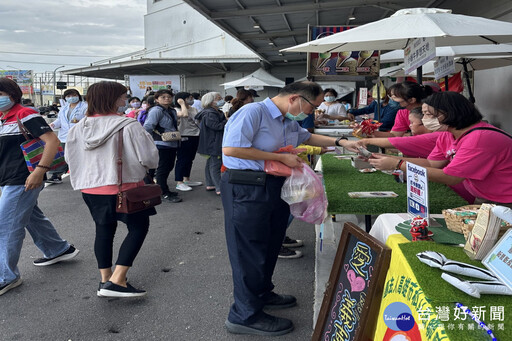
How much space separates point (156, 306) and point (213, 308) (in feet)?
1.64

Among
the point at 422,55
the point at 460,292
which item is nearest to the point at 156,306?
the point at 460,292

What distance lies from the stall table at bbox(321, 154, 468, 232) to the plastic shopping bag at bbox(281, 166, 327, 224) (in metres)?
0.10

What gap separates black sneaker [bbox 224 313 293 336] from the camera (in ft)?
9.99

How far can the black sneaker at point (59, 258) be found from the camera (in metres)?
4.46

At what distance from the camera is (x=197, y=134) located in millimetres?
8422

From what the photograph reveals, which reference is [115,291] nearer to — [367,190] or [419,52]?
[367,190]

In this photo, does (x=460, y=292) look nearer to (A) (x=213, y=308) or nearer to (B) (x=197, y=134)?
(A) (x=213, y=308)

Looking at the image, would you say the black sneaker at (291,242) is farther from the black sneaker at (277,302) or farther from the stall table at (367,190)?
the black sneaker at (277,302)

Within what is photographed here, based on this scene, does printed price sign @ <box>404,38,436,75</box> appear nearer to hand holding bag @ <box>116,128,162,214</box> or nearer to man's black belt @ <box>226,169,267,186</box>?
man's black belt @ <box>226,169,267,186</box>

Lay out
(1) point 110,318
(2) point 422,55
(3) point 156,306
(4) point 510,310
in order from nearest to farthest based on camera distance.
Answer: (4) point 510,310, (1) point 110,318, (3) point 156,306, (2) point 422,55

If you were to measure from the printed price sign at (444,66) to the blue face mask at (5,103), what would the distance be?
214 inches

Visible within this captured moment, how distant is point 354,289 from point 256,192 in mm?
898

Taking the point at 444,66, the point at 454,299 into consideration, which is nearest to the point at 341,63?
the point at 444,66

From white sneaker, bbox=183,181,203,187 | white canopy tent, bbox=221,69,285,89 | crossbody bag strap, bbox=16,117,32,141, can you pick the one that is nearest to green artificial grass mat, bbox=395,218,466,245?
crossbody bag strap, bbox=16,117,32,141
